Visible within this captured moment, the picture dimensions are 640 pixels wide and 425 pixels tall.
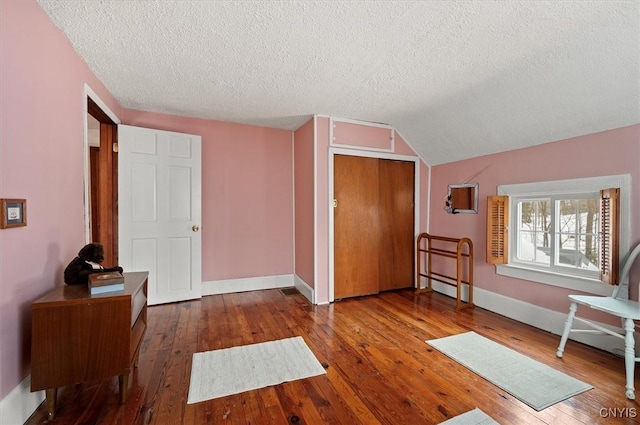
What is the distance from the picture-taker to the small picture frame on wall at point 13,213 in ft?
4.06

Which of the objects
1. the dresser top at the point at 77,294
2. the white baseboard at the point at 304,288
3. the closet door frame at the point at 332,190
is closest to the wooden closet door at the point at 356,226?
the closet door frame at the point at 332,190

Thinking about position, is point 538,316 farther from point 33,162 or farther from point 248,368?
point 33,162

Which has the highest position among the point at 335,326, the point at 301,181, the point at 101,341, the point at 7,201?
the point at 301,181

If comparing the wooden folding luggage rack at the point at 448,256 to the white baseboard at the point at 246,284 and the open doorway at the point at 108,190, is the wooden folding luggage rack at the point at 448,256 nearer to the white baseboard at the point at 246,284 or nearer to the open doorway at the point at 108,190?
the white baseboard at the point at 246,284

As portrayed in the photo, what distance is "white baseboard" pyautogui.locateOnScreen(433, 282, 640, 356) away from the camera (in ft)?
6.89

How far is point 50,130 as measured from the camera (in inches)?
63.9

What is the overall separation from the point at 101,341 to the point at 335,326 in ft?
6.06

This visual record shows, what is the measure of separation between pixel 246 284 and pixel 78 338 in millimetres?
2360

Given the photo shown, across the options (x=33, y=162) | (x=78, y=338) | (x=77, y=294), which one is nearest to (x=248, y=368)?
(x=78, y=338)

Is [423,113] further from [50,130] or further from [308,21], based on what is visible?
[50,130]

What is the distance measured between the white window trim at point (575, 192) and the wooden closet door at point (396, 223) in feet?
3.73

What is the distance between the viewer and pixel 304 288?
3539 mm

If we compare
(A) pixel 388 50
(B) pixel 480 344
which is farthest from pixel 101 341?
(B) pixel 480 344

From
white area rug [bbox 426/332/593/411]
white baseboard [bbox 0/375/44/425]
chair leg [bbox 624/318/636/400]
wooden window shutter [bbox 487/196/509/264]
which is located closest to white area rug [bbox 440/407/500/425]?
white area rug [bbox 426/332/593/411]
